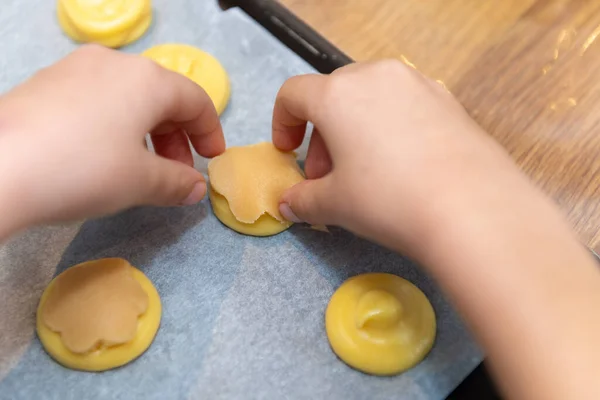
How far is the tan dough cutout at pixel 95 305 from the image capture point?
2.14 ft

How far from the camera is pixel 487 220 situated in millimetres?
488

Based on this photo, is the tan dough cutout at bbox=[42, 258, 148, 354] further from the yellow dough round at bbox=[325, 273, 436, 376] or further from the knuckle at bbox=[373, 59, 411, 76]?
the knuckle at bbox=[373, 59, 411, 76]

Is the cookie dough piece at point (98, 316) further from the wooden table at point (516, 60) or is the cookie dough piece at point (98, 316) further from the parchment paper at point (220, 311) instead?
the wooden table at point (516, 60)

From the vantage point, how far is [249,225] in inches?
29.1

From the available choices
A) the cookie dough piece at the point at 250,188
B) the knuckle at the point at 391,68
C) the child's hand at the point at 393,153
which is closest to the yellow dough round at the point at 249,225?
the cookie dough piece at the point at 250,188

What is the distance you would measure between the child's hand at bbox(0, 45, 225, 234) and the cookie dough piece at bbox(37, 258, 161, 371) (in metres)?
0.12

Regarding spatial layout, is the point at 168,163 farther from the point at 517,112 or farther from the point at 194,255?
the point at 517,112

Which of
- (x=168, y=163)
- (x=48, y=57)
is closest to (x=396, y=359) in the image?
(x=168, y=163)

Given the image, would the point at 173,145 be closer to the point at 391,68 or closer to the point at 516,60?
the point at 391,68

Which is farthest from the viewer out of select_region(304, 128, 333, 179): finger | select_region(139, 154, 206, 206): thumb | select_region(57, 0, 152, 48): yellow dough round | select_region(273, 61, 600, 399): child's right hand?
select_region(57, 0, 152, 48): yellow dough round

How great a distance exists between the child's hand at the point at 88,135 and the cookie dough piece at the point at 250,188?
0.11m

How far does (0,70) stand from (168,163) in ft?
1.23

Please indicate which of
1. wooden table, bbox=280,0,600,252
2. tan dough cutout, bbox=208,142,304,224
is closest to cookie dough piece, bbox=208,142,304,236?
tan dough cutout, bbox=208,142,304,224

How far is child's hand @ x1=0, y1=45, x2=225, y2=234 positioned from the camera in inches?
20.0
